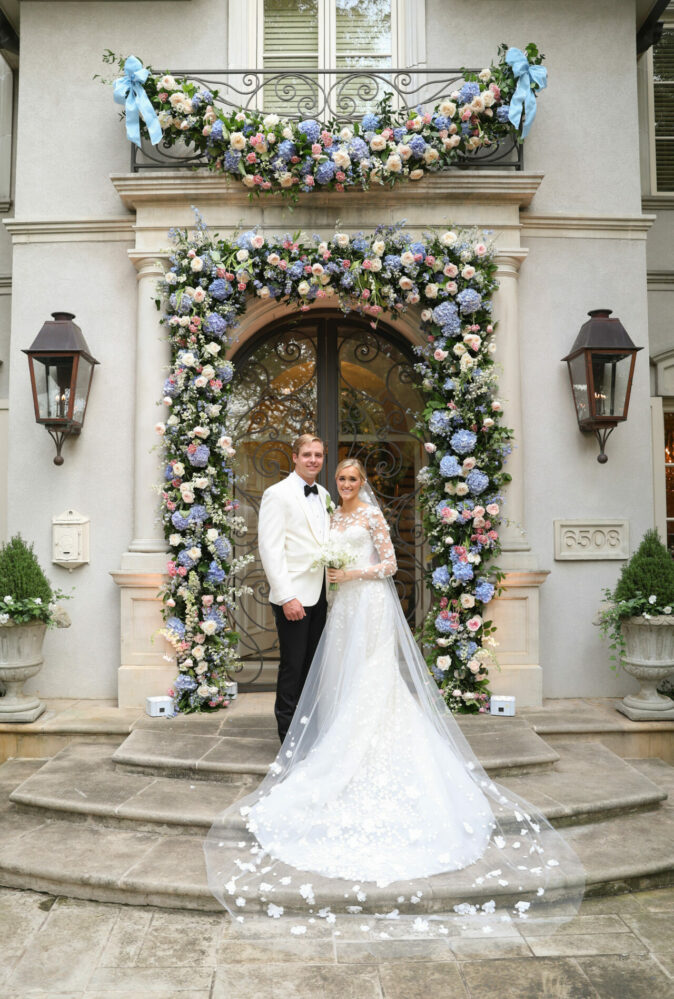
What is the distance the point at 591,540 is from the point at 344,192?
11.0 ft

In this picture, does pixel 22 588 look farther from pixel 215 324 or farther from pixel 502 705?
pixel 502 705

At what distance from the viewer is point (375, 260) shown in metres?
5.56

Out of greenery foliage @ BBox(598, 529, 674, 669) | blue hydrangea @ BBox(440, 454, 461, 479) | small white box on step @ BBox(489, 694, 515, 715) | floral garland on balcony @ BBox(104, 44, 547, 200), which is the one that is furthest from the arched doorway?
greenery foliage @ BBox(598, 529, 674, 669)

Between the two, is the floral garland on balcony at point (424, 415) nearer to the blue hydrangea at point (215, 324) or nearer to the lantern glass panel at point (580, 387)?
the blue hydrangea at point (215, 324)

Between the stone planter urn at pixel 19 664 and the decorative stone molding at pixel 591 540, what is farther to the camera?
the decorative stone molding at pixel 591 540

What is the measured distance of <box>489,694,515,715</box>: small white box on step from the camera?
550 cm

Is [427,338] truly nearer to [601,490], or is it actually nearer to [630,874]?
[601,490]

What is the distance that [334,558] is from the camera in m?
4.49

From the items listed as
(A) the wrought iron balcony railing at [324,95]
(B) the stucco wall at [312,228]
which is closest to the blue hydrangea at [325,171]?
(B) the stucco wall at [312,228]

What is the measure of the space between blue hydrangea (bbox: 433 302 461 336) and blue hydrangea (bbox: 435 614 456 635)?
213 cm

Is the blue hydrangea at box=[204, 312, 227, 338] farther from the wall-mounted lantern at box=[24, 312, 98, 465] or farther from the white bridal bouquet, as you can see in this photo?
the white bridal bouquet

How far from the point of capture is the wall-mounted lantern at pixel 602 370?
222 inches

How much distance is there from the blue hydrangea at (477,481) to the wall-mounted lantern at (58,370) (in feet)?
9.94

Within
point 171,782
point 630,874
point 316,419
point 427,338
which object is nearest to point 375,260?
point 427,338
